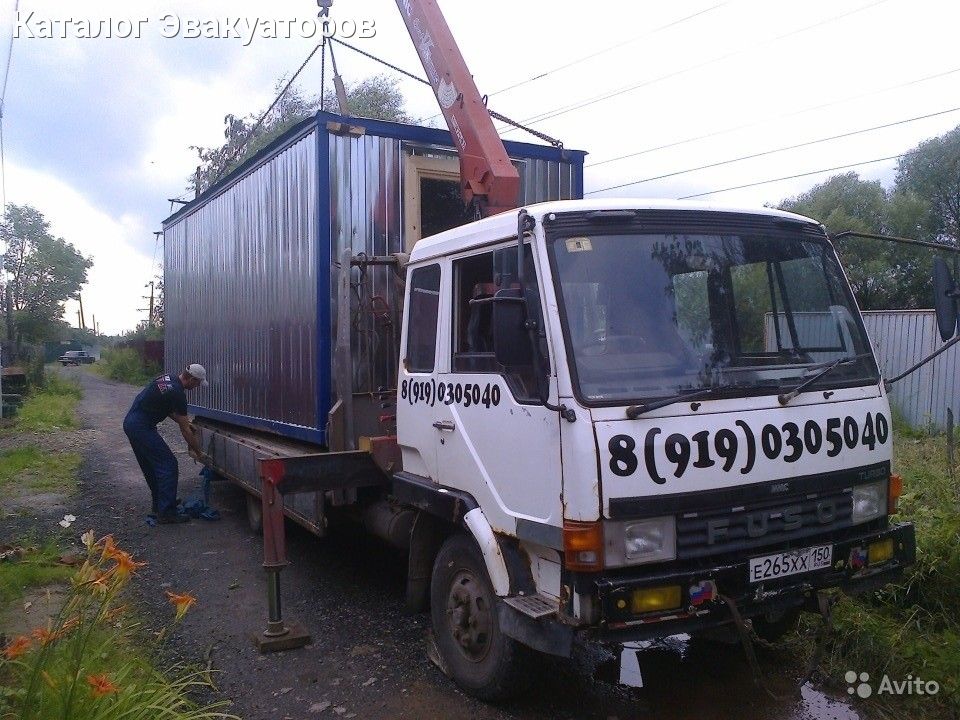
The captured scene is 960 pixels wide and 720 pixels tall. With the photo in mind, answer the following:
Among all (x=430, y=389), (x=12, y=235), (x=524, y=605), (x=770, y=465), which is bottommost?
(x=524, y=605)

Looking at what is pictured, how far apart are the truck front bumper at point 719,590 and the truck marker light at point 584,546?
90 millimetres

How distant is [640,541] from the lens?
3.42 meters

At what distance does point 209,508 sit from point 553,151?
537cm

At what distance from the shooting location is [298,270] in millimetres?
6430

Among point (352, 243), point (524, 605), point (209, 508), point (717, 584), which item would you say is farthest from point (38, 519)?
point (717, 584)

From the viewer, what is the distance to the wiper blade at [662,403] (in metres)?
3.37

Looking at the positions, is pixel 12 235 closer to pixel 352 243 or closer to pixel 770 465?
pixel 352 243

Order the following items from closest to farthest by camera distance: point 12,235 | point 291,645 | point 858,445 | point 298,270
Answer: point 858,445 → point 291,645 → point 298,270 → point 12,235

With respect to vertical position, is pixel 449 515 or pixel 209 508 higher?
pixel 449 515

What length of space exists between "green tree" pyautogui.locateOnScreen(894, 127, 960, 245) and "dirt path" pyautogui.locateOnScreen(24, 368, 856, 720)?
20687 mm

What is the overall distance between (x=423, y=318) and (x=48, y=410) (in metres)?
17.4

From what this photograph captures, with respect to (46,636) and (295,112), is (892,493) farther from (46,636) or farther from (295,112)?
(295,112)

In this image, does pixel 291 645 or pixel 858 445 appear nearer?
pixel 858 445

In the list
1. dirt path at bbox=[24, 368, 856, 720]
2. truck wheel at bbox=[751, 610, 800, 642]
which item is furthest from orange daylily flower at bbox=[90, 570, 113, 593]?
truck wheel at bbox=[751, 610, 800, 642]
